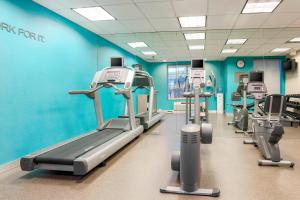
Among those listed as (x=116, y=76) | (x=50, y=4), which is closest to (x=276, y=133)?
(x=116, y=76)

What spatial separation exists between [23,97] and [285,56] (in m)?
5.80

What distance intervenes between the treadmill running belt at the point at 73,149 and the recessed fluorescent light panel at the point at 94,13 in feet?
7.67

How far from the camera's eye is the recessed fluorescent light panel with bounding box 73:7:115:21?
13.9 ft

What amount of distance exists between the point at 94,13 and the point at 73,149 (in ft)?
8.86

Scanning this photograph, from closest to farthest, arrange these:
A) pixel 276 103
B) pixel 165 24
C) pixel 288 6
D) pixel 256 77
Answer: pixel 276 103
pixel 288 6
pixel 256 77
pixel 165 24

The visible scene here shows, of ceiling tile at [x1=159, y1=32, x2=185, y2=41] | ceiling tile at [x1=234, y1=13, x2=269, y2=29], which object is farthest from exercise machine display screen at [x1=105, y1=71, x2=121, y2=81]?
ceiling tile at [x1=234, y1=13, x2=269, y2=29]

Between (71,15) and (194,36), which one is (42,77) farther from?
(194,36)

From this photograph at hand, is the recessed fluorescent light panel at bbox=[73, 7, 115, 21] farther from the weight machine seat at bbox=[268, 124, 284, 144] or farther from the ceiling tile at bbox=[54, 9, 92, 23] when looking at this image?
the weight machine seat at bbox=[268, 124, 284, 144]

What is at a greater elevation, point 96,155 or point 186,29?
point 186,29

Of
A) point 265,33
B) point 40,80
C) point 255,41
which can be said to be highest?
point 265,33

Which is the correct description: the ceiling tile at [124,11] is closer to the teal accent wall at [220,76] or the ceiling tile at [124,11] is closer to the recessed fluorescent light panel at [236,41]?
the teal accent wall at [220,76]

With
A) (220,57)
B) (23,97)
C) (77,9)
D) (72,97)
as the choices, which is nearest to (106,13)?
(77,9)

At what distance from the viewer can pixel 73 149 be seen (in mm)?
3227

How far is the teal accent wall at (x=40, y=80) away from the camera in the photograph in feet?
10.5
